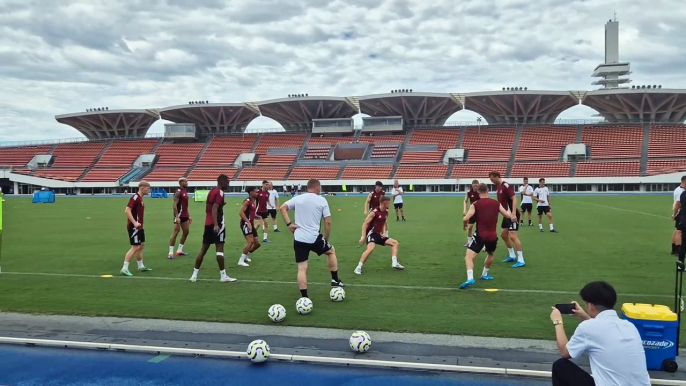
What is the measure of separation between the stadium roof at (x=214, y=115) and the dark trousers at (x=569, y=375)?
7267cm

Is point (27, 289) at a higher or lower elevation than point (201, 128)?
lower

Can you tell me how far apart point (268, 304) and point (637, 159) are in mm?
62095

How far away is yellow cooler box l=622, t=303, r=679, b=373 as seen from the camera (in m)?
5.04

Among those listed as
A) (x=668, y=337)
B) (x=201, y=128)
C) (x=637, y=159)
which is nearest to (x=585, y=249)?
(x=668, y=337)

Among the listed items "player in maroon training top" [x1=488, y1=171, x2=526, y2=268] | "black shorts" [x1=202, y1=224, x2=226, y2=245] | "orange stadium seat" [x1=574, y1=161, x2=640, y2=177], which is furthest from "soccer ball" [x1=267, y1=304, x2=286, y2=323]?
"orange stadium seat" [x1=574, y1=161, x2=640, y2=177]

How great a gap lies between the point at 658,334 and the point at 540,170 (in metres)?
58.8

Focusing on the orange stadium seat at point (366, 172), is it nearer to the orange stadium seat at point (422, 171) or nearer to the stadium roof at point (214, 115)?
the orange stadium seat at point (422, 171)

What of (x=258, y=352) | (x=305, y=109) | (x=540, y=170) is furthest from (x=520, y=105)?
(x=258, y=352)

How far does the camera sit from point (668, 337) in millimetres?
5062

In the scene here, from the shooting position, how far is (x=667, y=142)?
60531 mm

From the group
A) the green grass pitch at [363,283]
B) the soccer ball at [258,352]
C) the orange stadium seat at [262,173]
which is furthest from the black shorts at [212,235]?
the orange stadium seat at [262,173]

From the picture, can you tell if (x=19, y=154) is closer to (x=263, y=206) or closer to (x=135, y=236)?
(x=263, y=206)

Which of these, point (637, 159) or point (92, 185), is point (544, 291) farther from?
point (92, 185)

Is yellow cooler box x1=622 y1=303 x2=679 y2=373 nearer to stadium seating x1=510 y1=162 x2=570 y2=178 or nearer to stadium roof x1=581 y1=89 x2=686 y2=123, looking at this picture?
stadium seating x1=510 y1=162 x2=570 y2=178
